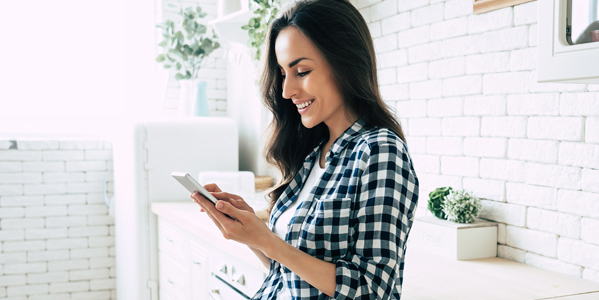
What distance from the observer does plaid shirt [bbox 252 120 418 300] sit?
1.07 metres

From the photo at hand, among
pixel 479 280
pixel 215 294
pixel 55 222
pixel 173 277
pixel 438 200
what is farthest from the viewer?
pixel 55 222

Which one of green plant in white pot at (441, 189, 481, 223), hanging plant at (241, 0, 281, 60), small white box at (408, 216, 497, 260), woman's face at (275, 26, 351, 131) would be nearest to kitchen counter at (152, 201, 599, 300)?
small white box at (408, 216, 497, 260)

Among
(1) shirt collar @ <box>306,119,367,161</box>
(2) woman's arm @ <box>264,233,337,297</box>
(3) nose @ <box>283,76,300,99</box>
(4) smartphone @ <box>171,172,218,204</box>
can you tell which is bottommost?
(2) woman's arm @ <box>264,233,337,297</box>

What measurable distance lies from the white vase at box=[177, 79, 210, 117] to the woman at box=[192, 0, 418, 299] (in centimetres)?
191

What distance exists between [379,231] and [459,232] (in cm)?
81

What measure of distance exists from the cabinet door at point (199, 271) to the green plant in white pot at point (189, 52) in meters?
1.12

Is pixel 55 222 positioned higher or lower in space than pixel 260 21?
lower

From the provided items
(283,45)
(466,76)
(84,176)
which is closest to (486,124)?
(466,76)

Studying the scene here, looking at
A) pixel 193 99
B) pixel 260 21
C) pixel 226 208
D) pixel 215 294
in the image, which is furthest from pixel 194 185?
pixel 193 99

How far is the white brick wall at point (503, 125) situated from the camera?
1565 mm

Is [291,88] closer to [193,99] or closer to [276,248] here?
[276,248]

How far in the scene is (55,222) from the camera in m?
3.53

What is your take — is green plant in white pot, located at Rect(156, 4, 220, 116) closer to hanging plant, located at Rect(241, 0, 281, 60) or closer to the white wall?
the white wall

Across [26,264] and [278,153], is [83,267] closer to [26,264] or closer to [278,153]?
[26,264]
